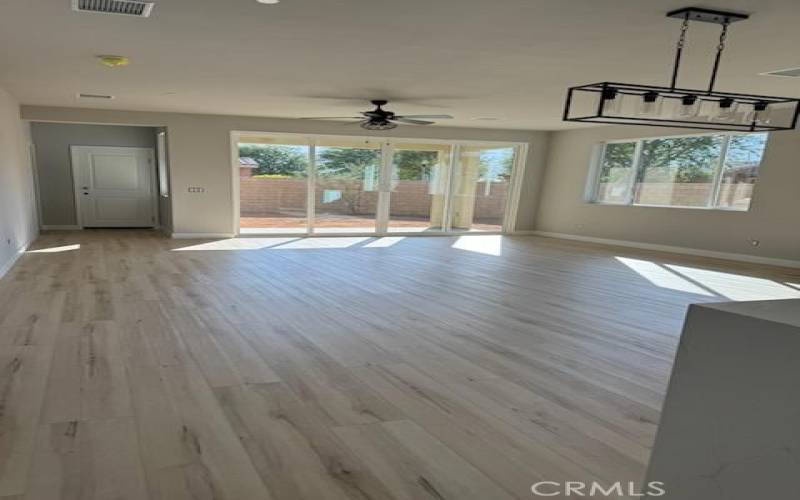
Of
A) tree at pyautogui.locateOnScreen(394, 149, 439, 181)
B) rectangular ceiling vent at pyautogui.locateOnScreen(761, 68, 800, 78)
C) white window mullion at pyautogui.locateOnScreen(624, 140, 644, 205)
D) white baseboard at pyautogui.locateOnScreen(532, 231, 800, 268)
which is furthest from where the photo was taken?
tree at pyautogui.locateOnScreen(394, 149, 439, 181)

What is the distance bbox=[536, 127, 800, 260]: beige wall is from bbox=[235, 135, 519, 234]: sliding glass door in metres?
1.11

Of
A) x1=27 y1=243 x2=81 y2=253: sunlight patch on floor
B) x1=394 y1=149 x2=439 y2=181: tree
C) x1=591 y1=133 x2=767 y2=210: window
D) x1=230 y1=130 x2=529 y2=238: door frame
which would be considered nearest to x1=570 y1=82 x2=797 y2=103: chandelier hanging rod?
x1=591 y1=133 x2=767 y2=210: window

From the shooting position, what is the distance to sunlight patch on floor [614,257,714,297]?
5.47m

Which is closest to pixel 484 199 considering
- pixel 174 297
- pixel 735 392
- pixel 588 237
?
pixel 588 237

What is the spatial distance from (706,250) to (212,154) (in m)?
9.00

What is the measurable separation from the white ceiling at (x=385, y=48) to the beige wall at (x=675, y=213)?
101 inches

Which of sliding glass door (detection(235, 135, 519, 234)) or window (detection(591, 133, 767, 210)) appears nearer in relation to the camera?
window (detection(591, 133, 767, 210))

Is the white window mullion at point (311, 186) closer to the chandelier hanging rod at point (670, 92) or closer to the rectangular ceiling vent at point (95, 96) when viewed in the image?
the rectangular ceiling vent at point (95, 96)

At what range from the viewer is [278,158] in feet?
28.7

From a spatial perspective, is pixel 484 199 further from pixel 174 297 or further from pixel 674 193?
pixel 174 297

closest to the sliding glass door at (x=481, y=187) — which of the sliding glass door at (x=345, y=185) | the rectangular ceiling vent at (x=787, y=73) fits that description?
the sliding glass door at (x=345, y=185)

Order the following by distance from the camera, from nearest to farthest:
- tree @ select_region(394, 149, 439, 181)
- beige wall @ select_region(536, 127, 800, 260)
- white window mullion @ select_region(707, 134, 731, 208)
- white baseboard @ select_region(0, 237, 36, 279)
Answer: white baseboard @ select_region(0, 237, 36, 279)
beige wall @ select_region(536, 127, 800, 260)
white window mullion @ select_region(707, 134, 731, 208)
tree @ select_region(394, 149, 439, 181)

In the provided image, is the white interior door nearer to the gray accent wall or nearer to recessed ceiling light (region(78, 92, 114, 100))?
the gray accent wall

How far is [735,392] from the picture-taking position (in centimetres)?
106
